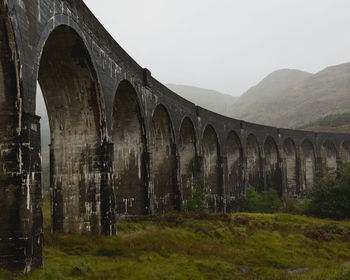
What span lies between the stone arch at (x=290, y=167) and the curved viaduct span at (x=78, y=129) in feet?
62.4

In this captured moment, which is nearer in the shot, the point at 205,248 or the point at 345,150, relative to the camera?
the point at 205,248

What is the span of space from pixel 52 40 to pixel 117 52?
11.8 feet

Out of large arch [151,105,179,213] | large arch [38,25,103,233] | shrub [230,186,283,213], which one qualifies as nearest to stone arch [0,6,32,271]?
large arch [38,25,103,233]

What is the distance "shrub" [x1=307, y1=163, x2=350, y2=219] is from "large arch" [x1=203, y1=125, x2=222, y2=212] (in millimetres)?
7354

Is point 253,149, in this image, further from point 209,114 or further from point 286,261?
point 286,261

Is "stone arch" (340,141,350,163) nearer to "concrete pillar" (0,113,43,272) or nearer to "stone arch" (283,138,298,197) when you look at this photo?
"stone arch" (283,138,298,197)

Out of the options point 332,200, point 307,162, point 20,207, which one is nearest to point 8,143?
point 20,207

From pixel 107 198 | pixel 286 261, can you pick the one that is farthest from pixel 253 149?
pixel 107 198

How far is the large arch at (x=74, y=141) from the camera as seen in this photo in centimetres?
1027

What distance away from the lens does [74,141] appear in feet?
35.6

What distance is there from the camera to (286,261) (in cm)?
1113

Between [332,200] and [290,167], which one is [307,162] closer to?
[290,167]

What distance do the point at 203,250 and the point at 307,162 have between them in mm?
34329

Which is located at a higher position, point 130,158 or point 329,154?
point 329,154
